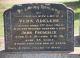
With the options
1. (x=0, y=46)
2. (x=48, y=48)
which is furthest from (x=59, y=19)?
(x=0, y=46)

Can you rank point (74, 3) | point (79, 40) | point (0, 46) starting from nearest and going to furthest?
point (0, 46) → point (79, 40) → point (74, 3)

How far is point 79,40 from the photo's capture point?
7.71 meters

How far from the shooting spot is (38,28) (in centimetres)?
619

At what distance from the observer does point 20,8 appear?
20.3ft

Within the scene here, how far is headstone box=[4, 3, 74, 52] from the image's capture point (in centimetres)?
616

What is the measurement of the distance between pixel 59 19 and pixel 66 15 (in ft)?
0.48

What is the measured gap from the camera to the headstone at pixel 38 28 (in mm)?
6160

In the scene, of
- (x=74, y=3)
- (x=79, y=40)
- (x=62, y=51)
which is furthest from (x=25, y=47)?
(x=74, y=3)

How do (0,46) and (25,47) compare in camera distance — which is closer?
(25,47)

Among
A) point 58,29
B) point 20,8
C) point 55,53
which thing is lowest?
point 55,53

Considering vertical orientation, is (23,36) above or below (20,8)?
below

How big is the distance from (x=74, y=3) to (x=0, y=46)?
23.4 feet

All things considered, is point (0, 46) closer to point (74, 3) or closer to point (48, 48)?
point (48, 48)

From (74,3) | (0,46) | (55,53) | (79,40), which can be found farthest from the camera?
(74,3)
